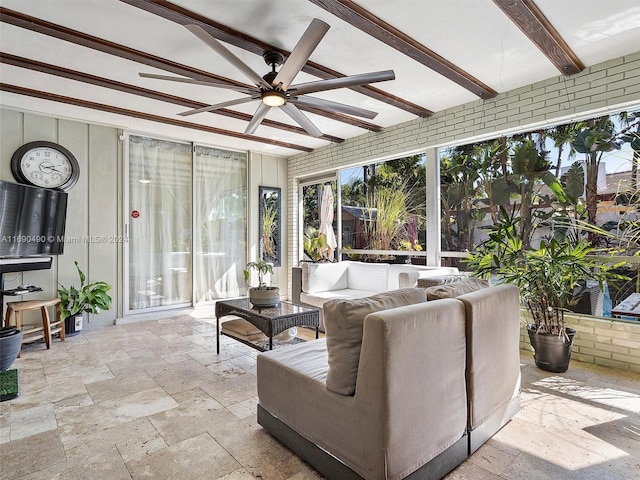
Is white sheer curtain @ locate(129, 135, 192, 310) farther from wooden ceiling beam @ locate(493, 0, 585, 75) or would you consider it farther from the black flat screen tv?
wooden ceiling beam @ locate(493, 0, 585, 75)

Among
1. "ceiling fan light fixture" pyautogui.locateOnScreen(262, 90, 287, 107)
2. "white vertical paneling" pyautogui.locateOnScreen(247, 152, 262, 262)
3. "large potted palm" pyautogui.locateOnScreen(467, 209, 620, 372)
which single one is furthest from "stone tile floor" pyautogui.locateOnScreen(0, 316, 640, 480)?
"white vertical paneling" pyautogui.locateOnScreen(247, 152, 262, 262)

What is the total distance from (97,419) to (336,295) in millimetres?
2792

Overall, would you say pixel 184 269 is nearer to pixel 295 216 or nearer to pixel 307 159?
pixel 295 216

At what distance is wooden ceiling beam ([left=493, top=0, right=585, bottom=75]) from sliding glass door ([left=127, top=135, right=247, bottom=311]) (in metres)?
4.78

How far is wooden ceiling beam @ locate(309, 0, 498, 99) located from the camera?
8.29ft

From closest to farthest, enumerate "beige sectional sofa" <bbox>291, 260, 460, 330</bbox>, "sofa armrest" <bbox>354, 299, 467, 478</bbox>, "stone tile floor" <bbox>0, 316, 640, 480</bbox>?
"sofa armrest" <bbox>354, 299, 467, 478</bbox>, "stone tile floor" <bbox>0, 316, 640, 480</bbox>, "beige sectional sofa" <bbox>291, 260, 460, 330</bbox>

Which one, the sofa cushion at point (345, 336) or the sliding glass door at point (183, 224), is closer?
the sofa cushion at point (345, 336)

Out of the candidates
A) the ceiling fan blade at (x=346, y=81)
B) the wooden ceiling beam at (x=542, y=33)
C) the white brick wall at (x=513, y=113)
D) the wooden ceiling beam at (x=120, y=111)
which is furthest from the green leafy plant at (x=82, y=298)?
the wooden ceiling beam at (x=542, y=33)

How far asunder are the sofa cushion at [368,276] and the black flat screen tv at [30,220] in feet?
12.4

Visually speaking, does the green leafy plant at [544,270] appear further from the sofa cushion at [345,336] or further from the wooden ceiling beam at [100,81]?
the wooden ceiling beam at [100,81]

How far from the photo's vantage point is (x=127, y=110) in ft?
15.1

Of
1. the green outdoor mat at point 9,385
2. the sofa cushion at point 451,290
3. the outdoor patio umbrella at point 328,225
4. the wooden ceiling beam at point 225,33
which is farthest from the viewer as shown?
the outdoor patio umbrella at point 328,225

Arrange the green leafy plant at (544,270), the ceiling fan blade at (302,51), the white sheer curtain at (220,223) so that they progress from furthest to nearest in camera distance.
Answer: the white sheer curtain at (220,223) < the green leafy plant at (544,270) < the ceiling fan blade at (302,51)

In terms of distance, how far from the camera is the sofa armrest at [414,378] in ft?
5.07
